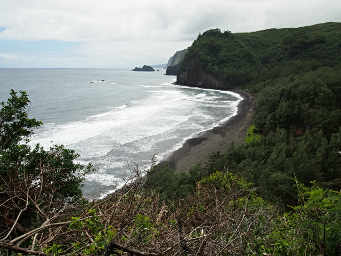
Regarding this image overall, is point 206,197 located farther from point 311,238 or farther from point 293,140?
point 293,140

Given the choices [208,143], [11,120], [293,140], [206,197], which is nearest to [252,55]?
[208,143]

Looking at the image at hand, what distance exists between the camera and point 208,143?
1211 inches

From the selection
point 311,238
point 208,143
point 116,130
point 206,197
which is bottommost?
point 208,143

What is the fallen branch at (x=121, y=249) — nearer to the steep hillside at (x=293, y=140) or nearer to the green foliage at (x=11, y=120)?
the steep hillside at (x=293, y=140)

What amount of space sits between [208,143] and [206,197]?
2360 centimetres

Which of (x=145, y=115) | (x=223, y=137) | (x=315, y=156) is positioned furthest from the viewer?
(x=145, y=115)

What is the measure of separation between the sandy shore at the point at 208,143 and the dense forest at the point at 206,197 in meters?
1.86

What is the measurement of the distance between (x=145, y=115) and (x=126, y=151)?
62.1 feet

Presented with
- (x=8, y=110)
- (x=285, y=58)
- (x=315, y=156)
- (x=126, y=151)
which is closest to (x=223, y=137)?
(x=126, y=151)

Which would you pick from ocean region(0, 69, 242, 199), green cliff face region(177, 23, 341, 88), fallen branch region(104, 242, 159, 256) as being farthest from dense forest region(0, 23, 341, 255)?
green cliff face region(177, 23, 341, 88)

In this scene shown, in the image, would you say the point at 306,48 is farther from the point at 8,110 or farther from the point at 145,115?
the point at 8,110

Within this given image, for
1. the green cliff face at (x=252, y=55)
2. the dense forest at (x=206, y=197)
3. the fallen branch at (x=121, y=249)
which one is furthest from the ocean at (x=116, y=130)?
the green cliff face at (x=252, y=55)

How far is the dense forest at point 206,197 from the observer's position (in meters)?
3.53

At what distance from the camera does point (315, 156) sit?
17.0m
